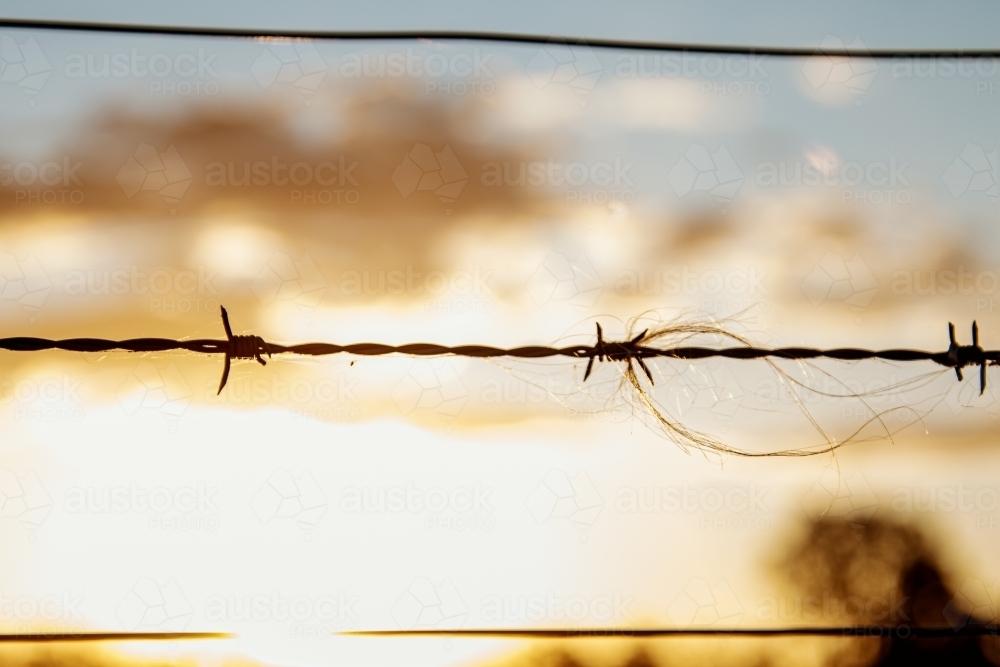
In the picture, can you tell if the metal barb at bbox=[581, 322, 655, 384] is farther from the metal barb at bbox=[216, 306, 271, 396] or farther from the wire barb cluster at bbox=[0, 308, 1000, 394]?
the metal barb at bbox=[216, 306, 271, 396]

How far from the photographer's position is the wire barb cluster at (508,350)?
2547 millimetres

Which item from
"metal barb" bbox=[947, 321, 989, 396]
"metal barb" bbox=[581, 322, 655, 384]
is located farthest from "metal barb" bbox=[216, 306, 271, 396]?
"metal barb" bbox=[947, 321, 989, 396]

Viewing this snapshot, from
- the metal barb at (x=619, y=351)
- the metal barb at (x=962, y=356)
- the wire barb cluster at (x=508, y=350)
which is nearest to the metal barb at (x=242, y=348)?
the wire barb cluster at (x=508, y=350)

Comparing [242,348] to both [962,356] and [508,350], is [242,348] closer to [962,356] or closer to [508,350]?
[508,350]

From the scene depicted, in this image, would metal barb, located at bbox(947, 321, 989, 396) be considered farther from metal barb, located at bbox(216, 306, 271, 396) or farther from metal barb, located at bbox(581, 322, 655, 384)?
metal barb, located at bbox(216, 306, 271, 396)

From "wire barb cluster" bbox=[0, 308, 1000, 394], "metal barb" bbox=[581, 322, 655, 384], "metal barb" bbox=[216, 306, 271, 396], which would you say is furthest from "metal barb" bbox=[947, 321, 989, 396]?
"metal barb" bbox=[216, 306, 271, 396]

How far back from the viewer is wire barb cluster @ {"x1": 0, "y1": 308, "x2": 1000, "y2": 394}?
2547mm

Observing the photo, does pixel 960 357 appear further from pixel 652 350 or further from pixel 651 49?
pixel 651 49

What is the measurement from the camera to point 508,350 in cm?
264

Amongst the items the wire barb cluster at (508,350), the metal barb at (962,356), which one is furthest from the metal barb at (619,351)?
the metal barb at (962,356)

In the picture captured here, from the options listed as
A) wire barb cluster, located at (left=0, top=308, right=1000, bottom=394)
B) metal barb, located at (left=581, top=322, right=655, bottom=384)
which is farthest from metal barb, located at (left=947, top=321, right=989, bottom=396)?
metal barb, located at (left=581, top=322, right=655, bottom=384)

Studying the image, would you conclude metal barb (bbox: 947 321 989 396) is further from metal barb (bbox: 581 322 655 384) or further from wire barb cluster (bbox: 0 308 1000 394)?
metal barb (bbox: 581 322 655 384)

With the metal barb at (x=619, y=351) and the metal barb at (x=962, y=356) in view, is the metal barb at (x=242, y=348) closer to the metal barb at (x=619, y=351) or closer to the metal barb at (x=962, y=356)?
the metal barb at (x=619, y=351)

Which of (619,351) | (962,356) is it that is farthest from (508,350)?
(962,356)
